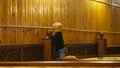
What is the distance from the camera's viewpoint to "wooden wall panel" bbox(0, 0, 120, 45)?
580 cm

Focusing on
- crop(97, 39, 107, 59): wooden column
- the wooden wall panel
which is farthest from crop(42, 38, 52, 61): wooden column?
crop(97, 39, 107, 59): wooden column

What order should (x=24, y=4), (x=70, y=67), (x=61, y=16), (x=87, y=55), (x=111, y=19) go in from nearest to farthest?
(x=70, y=67)
(x=24, y=4)
(x=61, y=16)
(x=87, y=55)
(x=111, y=19)

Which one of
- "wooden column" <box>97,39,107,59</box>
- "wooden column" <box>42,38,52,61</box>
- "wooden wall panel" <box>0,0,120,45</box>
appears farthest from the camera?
"wooden column" <box>97,39,107,59</box>

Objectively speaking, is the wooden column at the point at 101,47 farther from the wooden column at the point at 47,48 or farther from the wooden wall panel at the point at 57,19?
the wooden column at the point at 47,48

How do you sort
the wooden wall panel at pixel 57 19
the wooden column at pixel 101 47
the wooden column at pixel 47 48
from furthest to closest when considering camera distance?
the wooden column at pixel 101 47
the wooden column at pixel 47 48
the wooden wall panel at pixel 57 19

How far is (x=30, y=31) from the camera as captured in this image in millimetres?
6223

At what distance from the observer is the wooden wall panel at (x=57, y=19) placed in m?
5.80

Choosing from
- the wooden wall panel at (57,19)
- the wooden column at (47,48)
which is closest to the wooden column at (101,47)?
the wooden wall panel at (57,19)

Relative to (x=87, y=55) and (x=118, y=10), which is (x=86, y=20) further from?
(x=118, y=10)

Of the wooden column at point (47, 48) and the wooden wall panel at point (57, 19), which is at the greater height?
the wooden wall panel at point (57, 19)

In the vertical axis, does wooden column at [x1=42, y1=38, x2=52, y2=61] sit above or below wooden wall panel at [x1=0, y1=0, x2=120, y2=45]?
below

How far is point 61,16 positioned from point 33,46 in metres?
1.54

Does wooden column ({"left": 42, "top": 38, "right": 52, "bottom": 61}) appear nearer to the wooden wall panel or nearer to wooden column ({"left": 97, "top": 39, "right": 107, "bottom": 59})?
the wooden wall panel

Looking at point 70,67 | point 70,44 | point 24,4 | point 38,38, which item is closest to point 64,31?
point 70,44
